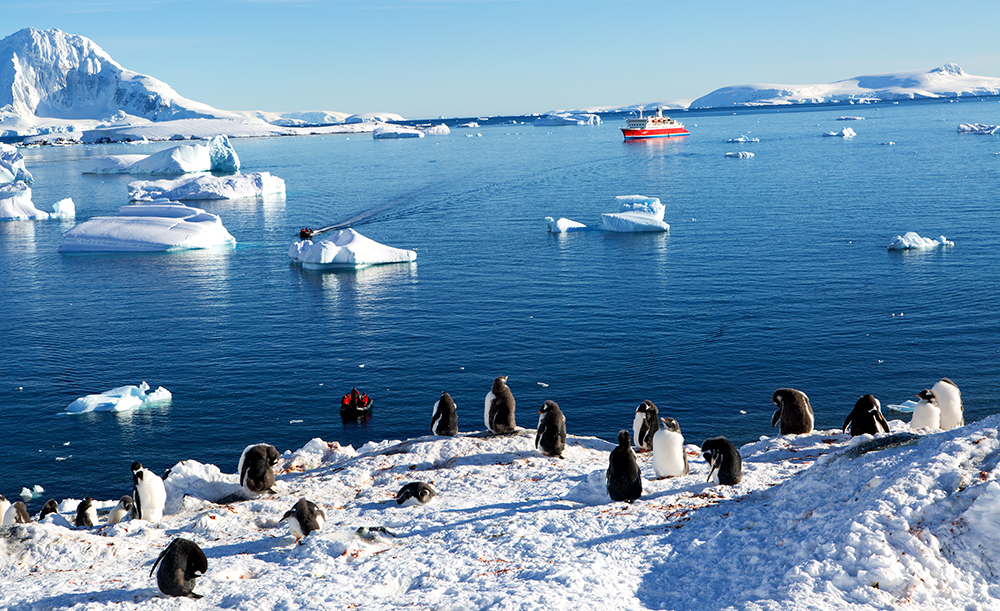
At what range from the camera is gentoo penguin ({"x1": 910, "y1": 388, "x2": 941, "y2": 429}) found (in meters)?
16.0

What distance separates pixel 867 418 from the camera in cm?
1577

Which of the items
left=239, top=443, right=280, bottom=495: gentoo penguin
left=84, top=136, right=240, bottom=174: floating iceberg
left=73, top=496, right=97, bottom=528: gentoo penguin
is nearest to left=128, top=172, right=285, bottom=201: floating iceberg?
left=84, top=136, right=240, bottom=174: floating iceberg

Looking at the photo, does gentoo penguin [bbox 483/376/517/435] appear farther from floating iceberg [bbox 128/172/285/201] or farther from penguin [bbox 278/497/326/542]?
floating iceberg [bbox 128/172/285/201]

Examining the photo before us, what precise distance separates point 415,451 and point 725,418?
1039 cm

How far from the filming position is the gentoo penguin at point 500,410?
1786cm

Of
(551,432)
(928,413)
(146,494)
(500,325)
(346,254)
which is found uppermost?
(346,254)

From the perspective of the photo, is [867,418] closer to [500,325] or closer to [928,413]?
[928,413]

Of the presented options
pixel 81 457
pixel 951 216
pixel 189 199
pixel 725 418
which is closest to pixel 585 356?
pixel 725 418

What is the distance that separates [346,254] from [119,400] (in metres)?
21.4

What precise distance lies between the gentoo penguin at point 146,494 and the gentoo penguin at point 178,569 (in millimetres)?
4800

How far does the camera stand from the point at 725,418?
23.6m

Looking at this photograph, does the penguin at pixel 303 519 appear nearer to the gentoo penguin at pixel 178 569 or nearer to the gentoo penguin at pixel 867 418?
the gentoo penguin at pixel 178 569

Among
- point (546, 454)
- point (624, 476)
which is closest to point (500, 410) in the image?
point (546, 454)

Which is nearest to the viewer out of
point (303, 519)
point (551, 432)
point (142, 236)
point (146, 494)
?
point (303, 519)
